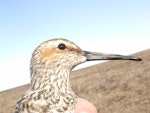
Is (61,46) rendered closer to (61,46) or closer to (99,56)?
(61,46)

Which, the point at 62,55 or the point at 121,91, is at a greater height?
the point at 62,55

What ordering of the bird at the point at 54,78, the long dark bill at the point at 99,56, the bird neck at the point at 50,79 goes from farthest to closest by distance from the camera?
the long dark bill at the point at 99,56 → the bird neck at the point at 50,79 → the bird at the point at 54,78

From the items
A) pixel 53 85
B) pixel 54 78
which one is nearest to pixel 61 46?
pixel 54 78

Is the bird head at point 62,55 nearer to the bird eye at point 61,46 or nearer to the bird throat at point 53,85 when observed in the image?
the bird eye at point 61,46

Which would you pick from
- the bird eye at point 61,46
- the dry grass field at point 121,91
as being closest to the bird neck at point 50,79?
the bird eye at point 61,46

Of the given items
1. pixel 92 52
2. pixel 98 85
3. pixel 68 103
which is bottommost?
pixel 98 85

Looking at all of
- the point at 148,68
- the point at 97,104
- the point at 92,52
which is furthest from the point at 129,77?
the point at 92,52

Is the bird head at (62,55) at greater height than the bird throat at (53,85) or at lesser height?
greater

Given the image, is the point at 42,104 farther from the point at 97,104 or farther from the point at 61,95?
the point at 97,104
